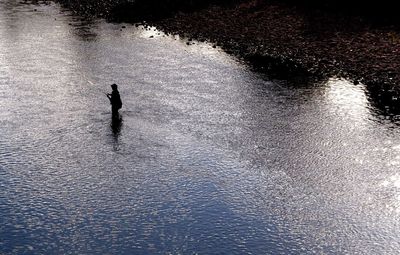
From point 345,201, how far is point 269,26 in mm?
31897

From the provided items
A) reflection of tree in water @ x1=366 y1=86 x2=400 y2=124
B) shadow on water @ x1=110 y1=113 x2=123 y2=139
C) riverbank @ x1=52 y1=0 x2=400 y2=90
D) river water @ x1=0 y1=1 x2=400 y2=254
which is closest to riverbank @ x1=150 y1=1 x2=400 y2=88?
riverbank @ x1=52 y1=0 x2=400 y2=90

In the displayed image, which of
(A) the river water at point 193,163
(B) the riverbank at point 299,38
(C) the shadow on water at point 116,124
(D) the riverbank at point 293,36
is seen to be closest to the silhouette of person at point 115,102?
(C) the shadow on water at point 116,124

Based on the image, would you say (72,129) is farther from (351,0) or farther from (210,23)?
(351,0)

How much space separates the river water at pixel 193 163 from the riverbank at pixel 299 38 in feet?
9.57

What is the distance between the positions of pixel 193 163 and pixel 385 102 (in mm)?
14464

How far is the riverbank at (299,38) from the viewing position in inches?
1555

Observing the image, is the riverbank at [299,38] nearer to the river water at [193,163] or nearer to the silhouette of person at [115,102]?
the river water at [193,163]

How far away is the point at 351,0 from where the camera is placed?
53.2 meters

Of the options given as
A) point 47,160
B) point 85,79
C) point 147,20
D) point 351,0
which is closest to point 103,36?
point 147,20

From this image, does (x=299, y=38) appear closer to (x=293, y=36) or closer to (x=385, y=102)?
(x=293, y=36)

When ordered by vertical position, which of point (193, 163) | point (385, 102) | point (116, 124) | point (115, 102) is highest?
point (385, 102)

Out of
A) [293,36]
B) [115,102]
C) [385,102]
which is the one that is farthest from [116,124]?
[293,36]

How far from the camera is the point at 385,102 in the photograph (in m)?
32.8

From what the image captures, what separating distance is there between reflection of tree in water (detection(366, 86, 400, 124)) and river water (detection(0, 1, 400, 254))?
0.20m
